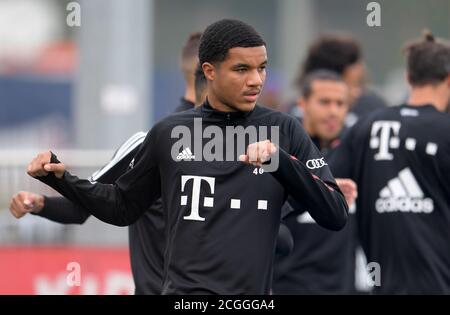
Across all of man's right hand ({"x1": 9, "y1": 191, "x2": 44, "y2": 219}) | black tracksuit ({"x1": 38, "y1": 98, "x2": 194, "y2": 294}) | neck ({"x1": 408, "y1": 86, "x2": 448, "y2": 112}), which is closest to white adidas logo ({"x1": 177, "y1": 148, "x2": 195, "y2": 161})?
black tracksuit ({"x1": 38, "y1": 98, "x2": 194, "y2": 294})

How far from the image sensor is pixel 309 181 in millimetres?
5480

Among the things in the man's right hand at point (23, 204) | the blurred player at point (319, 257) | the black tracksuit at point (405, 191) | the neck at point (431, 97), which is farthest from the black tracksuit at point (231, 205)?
the blurred player at point (319, 257)

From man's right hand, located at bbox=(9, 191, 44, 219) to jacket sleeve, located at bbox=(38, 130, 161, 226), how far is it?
0.42 meters

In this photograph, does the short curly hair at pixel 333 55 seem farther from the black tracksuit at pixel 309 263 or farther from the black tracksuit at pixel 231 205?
the black tracksuit at pixel 231 205

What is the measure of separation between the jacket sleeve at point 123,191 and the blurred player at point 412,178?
2.26m

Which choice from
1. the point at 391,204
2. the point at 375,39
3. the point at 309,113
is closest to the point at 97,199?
the point at 391,204

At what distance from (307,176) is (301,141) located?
0.32 m

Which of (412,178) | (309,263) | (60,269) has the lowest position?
(60,269)

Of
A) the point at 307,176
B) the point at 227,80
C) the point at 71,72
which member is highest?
the point at 227,80

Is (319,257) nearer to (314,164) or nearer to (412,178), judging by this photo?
(412,178)

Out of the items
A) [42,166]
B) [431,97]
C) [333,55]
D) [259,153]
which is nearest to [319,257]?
[431,97]

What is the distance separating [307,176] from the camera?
215 inches

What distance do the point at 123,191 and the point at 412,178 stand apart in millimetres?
2400
